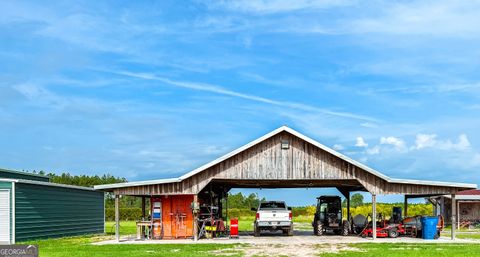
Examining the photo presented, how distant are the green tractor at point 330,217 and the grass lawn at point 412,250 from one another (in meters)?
8.21

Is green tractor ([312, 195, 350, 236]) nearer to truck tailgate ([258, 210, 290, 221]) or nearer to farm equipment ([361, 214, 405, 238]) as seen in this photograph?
farm equipment ([361, 214, 405, 238])

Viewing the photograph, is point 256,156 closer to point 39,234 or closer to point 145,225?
point 145,225

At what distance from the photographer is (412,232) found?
36438 millimetres

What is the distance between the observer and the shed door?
105 feet

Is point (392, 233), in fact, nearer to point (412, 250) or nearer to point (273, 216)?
point (273, 216)

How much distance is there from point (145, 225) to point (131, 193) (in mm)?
2695

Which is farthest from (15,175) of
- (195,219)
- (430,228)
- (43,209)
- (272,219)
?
(430,228)

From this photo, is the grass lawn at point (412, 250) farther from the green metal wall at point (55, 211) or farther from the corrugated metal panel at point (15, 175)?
the corrugated metal panel at point (15, 175)

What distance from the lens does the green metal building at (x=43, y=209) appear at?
3231cm

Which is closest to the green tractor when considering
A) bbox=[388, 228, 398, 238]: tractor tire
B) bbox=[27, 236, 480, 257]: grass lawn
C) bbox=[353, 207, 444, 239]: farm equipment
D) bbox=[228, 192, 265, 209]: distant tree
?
bbox=[353, 207, 444, 239]: farm equipment

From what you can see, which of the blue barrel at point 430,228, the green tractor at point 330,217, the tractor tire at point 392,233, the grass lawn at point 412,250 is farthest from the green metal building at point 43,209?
the blue barrel at point 430,228

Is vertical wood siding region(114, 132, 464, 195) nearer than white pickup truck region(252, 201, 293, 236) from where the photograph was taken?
Yes

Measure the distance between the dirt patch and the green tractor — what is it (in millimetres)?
8604

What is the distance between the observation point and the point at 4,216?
3234 centimetres
